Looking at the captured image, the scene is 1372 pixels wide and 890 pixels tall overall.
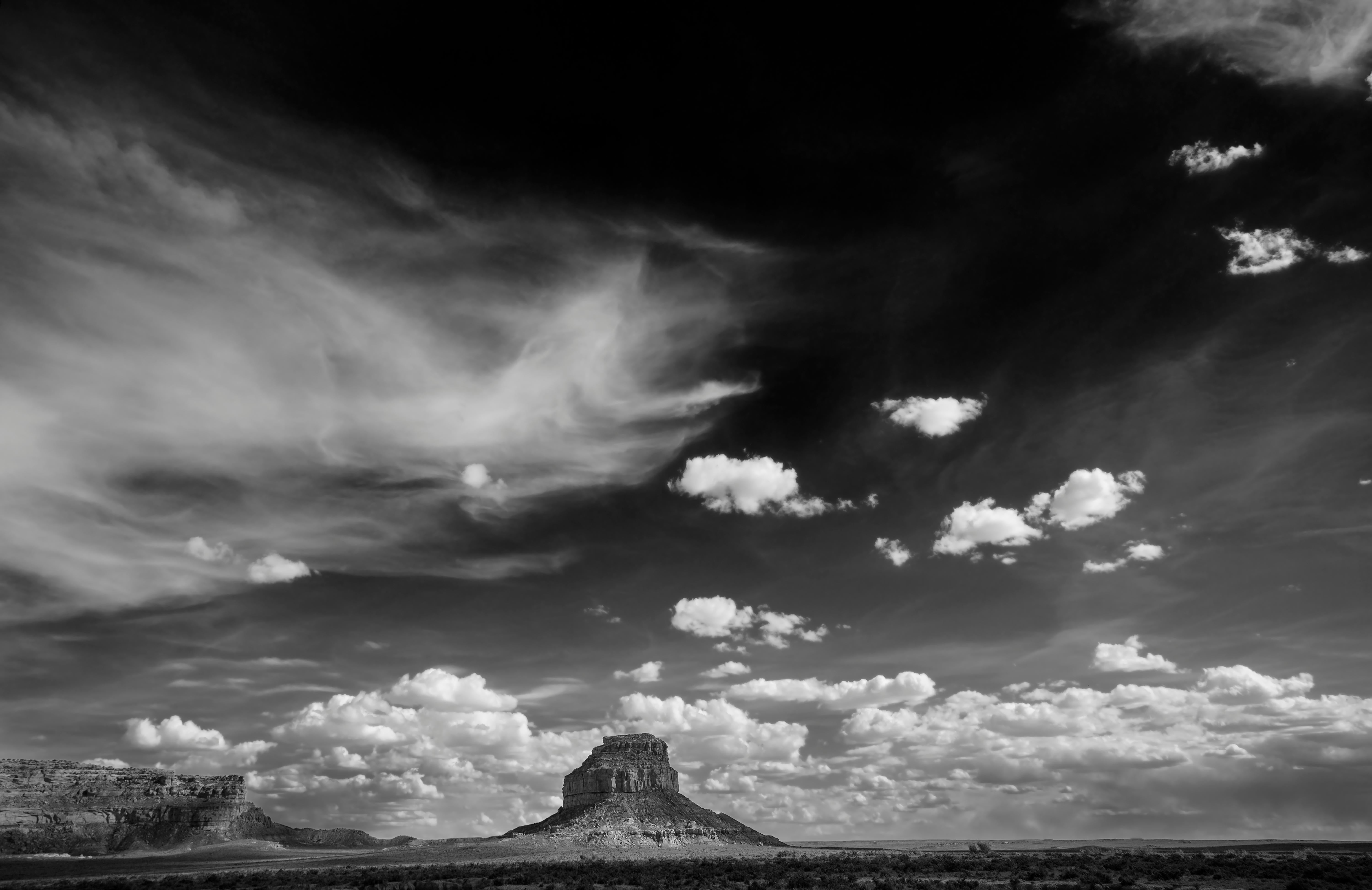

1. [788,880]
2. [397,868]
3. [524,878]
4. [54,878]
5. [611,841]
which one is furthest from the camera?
[611,841]

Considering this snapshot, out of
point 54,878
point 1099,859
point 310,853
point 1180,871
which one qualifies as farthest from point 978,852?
point 310,853

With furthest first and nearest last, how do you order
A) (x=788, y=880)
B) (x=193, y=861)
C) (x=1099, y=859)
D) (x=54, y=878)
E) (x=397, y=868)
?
(x=193, y=861) → (x=54, y=878) → (x=397, y=868) → (x=1099, y=859) → (x=788, y=880)

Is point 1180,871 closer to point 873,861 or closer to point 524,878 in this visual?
point 873,861

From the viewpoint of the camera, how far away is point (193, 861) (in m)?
174

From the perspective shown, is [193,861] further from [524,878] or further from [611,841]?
[524,878]

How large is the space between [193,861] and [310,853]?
86.0ft

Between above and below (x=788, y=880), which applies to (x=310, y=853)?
below

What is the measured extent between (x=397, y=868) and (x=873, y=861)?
60243 mm

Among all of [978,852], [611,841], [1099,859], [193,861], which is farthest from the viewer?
[611,841]

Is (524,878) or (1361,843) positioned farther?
(1361,843)

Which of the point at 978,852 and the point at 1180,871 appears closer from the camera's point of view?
the point at 1180,871

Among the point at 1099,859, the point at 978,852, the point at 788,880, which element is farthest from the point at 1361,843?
the point at 788,880

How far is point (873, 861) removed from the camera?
326 feet

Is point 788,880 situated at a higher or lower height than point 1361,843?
higher
